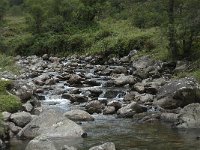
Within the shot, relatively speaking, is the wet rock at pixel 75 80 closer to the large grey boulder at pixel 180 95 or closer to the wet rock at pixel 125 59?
the wet rock at pixel 125 59

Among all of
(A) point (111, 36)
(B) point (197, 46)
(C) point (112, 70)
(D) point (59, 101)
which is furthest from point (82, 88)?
(A) point (111, 36)

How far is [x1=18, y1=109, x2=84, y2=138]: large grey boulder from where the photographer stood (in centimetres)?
→ 1770

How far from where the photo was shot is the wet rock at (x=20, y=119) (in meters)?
19.3

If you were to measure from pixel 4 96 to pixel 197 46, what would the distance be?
1648 cm

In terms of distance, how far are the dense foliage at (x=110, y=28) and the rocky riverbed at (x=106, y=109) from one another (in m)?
2.59

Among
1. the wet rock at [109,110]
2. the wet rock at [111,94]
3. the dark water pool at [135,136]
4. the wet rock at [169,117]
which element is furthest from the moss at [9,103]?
the wet rock at [169,117]

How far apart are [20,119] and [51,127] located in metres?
2.09

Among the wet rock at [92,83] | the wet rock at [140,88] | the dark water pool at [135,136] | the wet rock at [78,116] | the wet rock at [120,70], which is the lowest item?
the dark water pool at [135,136]

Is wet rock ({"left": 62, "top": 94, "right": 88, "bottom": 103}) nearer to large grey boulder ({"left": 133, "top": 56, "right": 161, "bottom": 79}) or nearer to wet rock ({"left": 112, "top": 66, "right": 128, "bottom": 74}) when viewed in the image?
large grey boulder ({"left": 133, "top": 56, "right": 161, "bottom": 79})

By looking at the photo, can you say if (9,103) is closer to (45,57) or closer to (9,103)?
(9,103)

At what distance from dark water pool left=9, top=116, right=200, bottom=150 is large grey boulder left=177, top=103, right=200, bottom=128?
590mm

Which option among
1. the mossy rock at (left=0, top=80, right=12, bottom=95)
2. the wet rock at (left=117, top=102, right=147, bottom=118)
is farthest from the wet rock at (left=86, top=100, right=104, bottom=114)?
the mossy rock at (left=0, top=80, right=12, bottom=95)

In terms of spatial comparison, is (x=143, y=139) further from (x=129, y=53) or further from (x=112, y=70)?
(x=129, y=53)

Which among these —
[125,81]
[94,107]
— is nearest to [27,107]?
[94,107]
